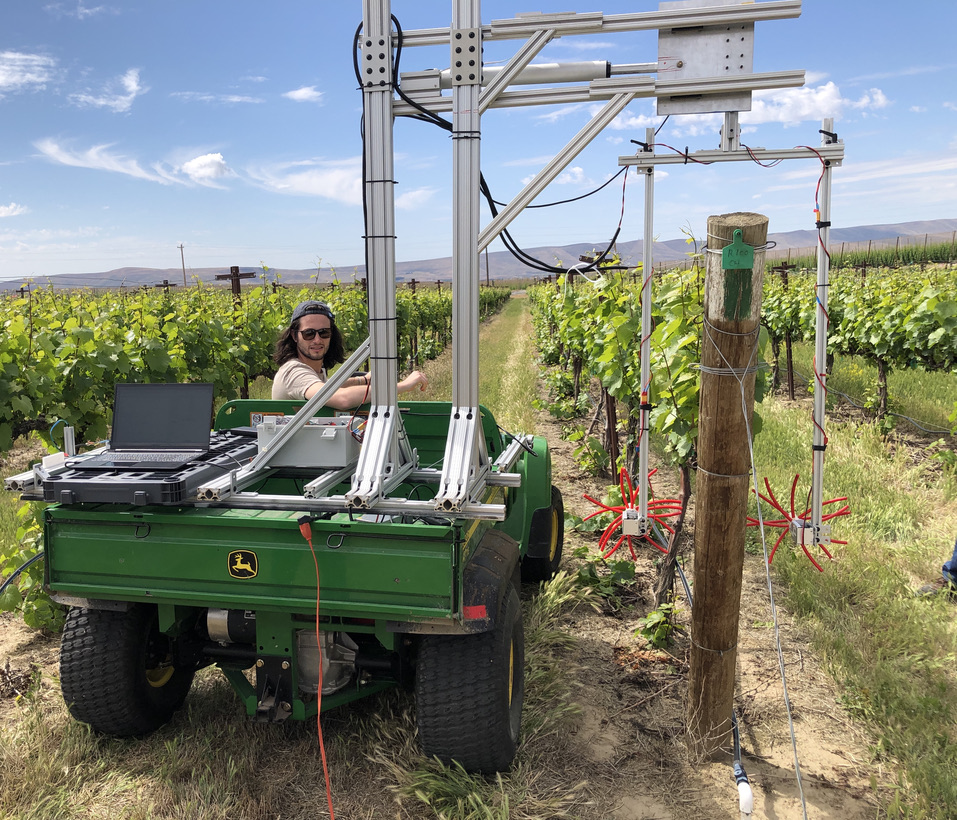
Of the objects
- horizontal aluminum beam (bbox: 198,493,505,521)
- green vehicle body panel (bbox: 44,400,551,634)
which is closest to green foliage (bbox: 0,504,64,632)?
green vehicle body panel (bbox: 44,400,551,634)

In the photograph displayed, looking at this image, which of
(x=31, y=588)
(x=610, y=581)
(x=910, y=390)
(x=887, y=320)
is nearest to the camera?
(x=31, y=588)

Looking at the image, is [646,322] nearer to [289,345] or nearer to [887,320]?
[289,345]

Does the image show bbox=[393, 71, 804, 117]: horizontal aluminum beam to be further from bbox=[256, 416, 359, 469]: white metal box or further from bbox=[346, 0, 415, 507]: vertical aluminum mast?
bbox=[256, 416, 359, 469]: white metal box

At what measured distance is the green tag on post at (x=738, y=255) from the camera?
8.98ft

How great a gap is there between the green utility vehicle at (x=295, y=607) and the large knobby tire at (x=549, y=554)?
3.73 feet

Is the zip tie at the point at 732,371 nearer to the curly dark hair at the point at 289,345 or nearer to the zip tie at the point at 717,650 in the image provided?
the zip tie at the point at 717,650

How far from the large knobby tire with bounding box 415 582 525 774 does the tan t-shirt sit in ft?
5.34

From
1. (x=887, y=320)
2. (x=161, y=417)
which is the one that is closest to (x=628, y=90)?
(x=161, y=417)

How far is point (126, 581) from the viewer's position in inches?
104

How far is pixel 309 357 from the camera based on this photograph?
4.06 meters

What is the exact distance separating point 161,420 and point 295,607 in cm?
108

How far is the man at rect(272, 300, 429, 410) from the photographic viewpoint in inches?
145

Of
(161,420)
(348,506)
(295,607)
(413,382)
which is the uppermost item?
(413,382)

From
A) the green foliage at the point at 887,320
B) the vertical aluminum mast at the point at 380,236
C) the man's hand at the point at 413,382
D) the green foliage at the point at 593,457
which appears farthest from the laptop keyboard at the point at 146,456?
the green foliage at the point at 887,320
